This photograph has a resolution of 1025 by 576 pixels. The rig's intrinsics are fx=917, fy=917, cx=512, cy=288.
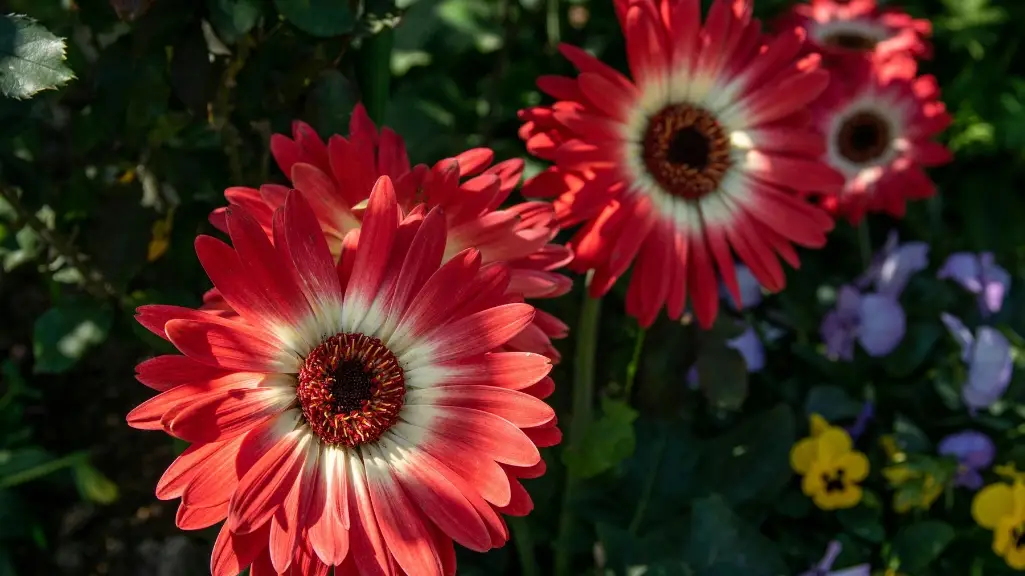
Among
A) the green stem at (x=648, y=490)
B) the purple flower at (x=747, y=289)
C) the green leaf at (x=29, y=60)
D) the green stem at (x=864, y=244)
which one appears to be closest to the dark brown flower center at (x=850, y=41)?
the green stem at (x=864, y=244)

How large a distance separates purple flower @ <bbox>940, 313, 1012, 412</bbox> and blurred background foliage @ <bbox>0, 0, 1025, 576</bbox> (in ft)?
0.14

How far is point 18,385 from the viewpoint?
4.65 ft

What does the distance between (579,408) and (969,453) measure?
698mm

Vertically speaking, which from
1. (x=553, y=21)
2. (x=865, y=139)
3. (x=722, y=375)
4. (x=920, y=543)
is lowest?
(x=920, y=543)

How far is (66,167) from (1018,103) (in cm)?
181

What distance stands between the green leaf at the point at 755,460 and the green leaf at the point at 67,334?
0.93 metres

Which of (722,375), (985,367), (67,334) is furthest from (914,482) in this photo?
(67,334)

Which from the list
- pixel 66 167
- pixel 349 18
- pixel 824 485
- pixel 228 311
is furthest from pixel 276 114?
pixel 824 485

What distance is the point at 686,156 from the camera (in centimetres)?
120

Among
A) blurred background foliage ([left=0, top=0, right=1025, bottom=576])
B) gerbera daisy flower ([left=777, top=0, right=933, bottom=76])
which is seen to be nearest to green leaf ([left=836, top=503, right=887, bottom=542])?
blurred background foliage ([left=0, top=0, right=1025, bottom=576])

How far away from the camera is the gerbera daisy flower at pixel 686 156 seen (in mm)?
1076

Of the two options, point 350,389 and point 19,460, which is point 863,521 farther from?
point 19,460

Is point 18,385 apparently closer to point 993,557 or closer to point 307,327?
point 307,327

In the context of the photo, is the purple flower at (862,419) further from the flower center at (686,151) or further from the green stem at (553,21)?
the green stem at (553,21)
